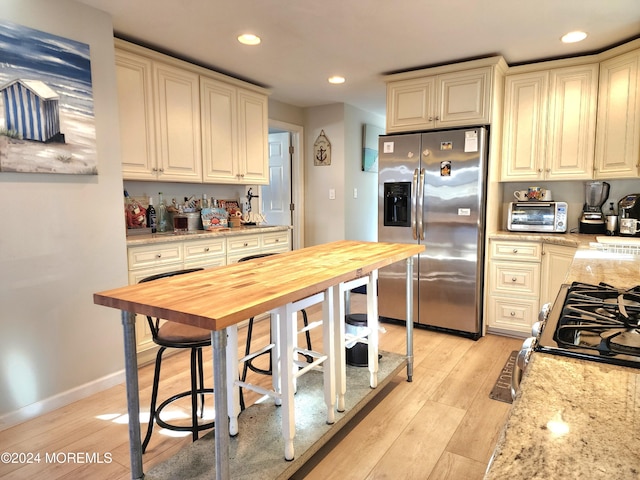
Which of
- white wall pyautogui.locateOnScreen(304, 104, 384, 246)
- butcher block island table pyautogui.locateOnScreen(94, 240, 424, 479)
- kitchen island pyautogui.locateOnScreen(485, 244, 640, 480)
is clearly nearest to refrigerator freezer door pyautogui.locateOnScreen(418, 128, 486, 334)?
white wall pyautogui.locateOnScreen(304, 104, 384, 246)

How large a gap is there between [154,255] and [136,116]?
1.01 meters

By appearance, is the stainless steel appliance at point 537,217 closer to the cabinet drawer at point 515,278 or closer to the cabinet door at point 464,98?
the cabinet drawer at point 515,278

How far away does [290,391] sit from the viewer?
58.4 inches

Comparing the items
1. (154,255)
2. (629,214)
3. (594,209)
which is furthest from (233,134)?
(629,214)

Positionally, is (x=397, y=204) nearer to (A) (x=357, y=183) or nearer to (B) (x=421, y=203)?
(B) (x=421, y=203)

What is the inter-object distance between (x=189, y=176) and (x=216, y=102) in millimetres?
737

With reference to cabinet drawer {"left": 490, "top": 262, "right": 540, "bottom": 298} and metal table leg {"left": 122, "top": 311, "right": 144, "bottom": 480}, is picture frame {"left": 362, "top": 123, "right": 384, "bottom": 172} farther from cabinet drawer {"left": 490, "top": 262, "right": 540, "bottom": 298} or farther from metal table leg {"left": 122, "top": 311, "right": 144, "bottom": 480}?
metal table leg {"left": 122, "top": 311, "right": 144, "bottom": 480}

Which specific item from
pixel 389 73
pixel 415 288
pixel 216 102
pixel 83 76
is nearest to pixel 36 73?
pixel 83 76

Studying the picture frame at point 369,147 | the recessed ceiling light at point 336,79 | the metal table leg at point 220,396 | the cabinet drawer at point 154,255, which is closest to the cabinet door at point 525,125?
the recessed ceiling light at point 336,79

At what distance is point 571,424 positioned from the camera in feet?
1.80

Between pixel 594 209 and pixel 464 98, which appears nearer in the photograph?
pixel 464 98

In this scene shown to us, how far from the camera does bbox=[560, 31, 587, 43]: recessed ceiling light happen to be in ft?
9.00

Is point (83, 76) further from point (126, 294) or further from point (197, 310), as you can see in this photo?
point (197, 310)

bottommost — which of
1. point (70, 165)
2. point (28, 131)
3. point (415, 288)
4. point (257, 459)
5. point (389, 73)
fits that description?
point (257, 459)
